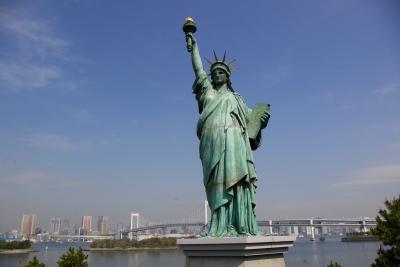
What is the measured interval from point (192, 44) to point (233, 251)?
160 inches

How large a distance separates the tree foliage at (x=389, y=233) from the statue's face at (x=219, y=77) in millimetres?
6833

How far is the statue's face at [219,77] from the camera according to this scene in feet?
22.0

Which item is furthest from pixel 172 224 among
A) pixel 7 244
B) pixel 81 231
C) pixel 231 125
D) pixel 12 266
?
pixel 231 125

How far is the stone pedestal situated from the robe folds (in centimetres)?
52

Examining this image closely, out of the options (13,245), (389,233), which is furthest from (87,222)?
(389,233)

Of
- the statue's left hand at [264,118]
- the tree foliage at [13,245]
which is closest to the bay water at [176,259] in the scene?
the tree foliage at [13,245]

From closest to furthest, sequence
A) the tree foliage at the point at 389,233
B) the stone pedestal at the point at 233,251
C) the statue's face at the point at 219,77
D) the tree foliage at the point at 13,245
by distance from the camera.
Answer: the stone pedestal at the point at 233,251
the statue's face at the point at 219,77
the tree foliage at the point at 389,233
the tree foliage at the point at 13,245

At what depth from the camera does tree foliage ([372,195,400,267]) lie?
9.52 m

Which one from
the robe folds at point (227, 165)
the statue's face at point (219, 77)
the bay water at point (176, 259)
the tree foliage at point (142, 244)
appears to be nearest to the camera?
the robe folds at point (227, 165)

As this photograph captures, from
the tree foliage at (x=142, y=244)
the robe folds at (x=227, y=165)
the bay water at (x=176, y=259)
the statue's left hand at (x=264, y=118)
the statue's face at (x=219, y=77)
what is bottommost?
the bay water at (x=176, y=259)

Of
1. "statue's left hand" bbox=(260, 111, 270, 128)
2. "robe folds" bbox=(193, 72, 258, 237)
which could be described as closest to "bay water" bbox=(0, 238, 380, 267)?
"statue's left hand" bbox=(260, 111, 270, 128)

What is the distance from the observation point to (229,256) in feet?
15.9

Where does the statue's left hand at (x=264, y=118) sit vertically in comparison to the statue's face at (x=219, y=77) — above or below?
below

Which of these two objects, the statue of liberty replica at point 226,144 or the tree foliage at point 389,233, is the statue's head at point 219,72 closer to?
the statue of liberty replica at point 226,144
